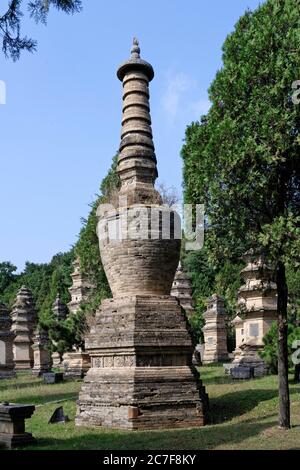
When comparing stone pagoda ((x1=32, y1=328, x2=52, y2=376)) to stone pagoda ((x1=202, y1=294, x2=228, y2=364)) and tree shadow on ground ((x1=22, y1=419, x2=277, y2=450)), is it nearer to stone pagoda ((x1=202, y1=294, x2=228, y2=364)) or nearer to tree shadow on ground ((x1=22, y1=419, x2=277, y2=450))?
stone pagoda ((x1=202, y1=294, x2=228, y2=364))

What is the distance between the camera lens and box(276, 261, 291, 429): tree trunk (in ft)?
40.4

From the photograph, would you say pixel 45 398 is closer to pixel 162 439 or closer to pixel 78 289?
pixel 162 439

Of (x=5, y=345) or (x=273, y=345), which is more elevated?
(x=273, y=345)

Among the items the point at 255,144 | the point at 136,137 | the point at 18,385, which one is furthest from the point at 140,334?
the point at 18,385

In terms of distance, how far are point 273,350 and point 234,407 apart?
5.36 meters

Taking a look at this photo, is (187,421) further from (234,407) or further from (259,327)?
(259,327)

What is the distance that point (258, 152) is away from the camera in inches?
480

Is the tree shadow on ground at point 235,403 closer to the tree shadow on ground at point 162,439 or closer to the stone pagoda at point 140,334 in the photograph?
the stone pagoda at point 140,334

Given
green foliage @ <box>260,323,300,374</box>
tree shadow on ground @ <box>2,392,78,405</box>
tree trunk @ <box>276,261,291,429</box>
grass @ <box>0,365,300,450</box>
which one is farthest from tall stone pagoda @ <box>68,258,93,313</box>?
tree trunk @ <box>276,261,291,429</box>

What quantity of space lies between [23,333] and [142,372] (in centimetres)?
3004

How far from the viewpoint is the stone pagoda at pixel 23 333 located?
1654 inches

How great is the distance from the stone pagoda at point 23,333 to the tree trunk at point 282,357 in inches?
1251

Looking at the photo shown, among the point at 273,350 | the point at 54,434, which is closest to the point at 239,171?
the point at 54,434
